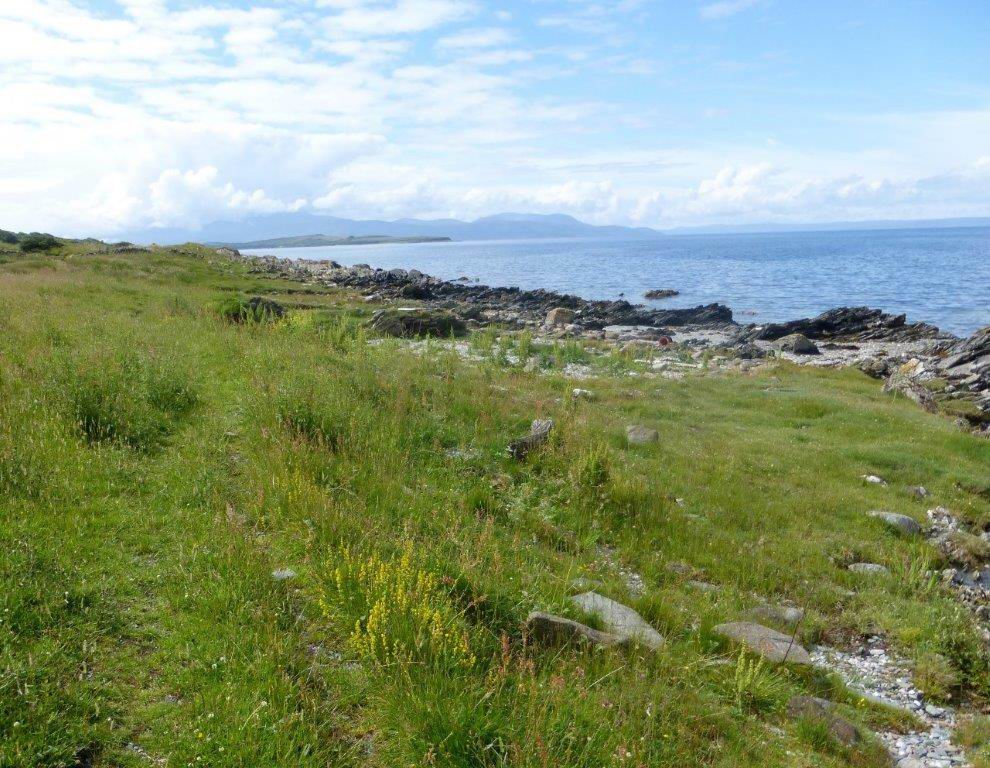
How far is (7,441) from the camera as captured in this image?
738 cm

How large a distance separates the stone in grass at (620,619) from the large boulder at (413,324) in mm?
21410

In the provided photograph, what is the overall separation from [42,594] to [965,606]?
10.7 meters

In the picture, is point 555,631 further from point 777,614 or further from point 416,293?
point 416,293

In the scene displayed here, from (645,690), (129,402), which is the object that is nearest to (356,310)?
(129,402)

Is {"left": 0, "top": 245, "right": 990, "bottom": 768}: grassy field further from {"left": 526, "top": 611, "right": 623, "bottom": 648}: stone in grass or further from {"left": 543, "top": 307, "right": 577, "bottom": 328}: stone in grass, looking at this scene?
{"left": 543, "top": 307, "right": 577, "bottom": 328}: stone in grass

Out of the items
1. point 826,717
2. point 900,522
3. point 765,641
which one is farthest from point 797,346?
point 826,717

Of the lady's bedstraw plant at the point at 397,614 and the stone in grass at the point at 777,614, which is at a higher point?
the lady's bedstraw plant at the point at 397,614

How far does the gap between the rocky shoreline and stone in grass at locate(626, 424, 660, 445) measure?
1283cm

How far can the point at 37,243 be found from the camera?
57812 millimetres

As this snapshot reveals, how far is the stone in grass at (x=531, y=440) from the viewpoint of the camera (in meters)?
11.3

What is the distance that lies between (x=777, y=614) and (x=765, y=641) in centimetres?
119

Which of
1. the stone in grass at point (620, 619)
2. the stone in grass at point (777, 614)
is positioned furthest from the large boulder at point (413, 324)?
the stone in grass at point (620, 619)

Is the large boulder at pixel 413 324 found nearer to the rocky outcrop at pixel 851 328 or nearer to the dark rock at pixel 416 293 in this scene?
the rocky outcrop at pixel 851 328

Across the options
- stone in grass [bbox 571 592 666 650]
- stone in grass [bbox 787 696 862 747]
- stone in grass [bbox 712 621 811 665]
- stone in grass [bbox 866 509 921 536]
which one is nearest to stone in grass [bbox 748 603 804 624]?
stone in grass [bbox 712 621 811 665]
